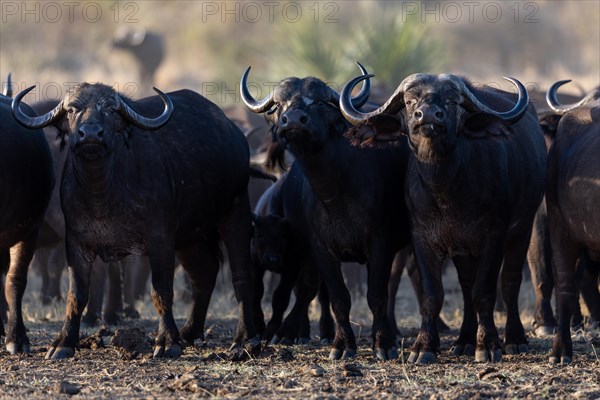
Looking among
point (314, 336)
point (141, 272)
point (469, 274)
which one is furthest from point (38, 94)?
point (469, 274)

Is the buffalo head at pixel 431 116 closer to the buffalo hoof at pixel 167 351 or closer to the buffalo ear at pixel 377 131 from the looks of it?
the buffalo ear at pixel 377 131

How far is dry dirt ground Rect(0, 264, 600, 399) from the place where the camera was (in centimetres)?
787

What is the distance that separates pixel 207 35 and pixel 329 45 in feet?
78.1

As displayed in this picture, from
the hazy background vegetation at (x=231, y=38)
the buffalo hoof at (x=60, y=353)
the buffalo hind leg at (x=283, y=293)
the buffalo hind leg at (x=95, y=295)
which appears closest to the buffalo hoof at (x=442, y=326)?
the buffalo hind leg at (x=283, y=293)

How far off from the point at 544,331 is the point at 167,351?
4.14 metres

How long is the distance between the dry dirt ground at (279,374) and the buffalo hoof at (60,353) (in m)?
0.06

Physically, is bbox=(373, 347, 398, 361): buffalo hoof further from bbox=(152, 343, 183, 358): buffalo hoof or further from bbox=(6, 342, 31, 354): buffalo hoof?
bbox=(6, 342, 31, 354): buffalo hoof

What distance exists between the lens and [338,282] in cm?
1030

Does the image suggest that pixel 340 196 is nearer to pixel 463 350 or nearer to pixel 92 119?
pixel 463 350

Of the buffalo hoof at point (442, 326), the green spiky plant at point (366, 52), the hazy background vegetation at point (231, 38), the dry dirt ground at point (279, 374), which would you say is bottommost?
the dry dirt ground at point (279, 374)

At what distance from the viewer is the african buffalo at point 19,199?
10492mm

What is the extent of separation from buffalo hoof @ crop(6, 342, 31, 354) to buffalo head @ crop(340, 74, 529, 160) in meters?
3.21

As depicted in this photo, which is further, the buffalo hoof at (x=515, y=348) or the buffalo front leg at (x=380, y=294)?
the buffalo hoof at (x=515, y=348)

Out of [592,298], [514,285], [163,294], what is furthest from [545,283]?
[163,294]
